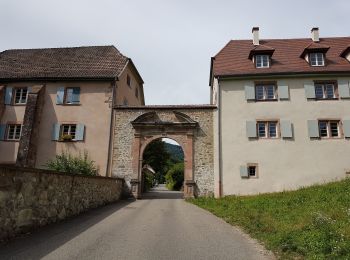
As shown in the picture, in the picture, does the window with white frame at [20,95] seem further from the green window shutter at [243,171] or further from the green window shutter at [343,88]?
the green window shutter at [343,88]

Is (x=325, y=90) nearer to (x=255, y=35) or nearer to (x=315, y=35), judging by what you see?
(x=315, y=35)

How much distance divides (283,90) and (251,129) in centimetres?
320

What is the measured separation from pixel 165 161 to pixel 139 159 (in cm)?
1840

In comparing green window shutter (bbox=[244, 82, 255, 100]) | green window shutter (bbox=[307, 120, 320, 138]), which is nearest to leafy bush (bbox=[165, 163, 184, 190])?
green window shutter (bbox=[244, 82, 255, 100])

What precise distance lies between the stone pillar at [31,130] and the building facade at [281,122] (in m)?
11.4

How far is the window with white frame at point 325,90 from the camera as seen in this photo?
64.6ft

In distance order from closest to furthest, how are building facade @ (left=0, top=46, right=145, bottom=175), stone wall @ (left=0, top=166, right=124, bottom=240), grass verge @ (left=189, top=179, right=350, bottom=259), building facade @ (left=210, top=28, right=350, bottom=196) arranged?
grass verge @ (left=189, top=179, right=350, bottom=259) → stone wall @ (left=0, top=166, right=124, bottom=240) → building facade @ (left=210, top=28, right=350, bottom=196) → building facade @ (left=0, top=46, right=145, bottom=175)

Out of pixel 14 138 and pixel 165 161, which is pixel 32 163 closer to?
pixel 14 138

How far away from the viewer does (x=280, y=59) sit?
2144cm

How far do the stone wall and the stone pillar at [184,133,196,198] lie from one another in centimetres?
825

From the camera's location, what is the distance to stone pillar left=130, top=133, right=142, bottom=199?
19297 mm

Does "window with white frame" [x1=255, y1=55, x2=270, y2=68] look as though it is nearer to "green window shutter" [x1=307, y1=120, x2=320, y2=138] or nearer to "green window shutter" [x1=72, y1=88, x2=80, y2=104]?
"green window shutter" [x1=307, y1=120, x2=320, y2=138]

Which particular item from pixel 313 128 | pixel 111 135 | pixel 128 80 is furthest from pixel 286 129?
pixel 128 80

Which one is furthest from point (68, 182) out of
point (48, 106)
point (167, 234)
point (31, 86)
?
point (31, 86)
